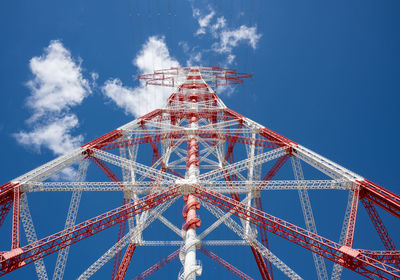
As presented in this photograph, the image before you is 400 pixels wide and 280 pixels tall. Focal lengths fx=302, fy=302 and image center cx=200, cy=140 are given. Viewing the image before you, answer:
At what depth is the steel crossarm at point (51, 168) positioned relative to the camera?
47.8 ft

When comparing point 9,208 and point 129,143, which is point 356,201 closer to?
point 129,143

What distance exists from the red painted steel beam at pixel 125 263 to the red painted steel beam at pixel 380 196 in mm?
12383

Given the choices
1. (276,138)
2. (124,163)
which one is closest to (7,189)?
(124,163)

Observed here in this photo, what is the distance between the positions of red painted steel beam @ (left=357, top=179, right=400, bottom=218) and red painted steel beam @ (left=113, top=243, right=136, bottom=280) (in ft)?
40.6

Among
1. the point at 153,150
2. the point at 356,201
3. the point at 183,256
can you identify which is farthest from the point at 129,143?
the point at 356,201

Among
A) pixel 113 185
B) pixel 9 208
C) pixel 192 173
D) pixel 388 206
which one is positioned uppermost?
pixel 192 173

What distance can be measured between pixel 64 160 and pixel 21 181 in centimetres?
242

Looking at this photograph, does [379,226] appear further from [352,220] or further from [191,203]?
[191,203]

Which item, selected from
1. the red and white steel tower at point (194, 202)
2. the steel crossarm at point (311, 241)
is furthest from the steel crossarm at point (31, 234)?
the steel crossarm at point (311, 241)

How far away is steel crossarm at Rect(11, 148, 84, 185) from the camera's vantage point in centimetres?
1458

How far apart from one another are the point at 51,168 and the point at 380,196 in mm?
15210

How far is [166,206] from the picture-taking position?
16781 millimetres

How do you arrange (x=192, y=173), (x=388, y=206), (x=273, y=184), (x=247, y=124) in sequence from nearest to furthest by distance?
(x=388, y=206)
(x=273, y=184)
(x=192, y=173)
(x=247, y=124)

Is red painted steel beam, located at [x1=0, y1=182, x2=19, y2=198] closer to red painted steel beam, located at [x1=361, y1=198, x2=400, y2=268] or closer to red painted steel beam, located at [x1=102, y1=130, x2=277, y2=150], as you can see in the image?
red painted steel beam, located at [x1=102, y1=130, x2=277, y2=150]
